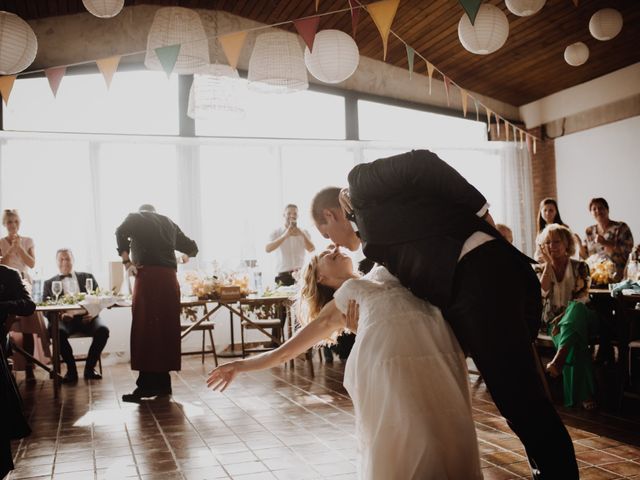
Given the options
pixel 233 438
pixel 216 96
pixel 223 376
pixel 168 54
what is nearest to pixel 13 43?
pixel 168 54

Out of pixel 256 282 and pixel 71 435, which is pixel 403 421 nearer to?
pixel 71 435

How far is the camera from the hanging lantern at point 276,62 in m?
5.07

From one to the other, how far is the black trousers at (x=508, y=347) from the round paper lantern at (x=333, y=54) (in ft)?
11.4

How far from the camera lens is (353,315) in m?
1.87

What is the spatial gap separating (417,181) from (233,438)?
8.16 ft

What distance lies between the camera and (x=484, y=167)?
1007 centimetres

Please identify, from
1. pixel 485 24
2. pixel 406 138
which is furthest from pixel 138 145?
pixel 485 24

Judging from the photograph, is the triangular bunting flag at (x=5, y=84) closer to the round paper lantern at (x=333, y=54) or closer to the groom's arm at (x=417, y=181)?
the round paper lantern at (x=333, y=54)

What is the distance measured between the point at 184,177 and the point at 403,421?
7.08 metres

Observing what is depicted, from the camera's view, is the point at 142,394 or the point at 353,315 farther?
the point at 142,394

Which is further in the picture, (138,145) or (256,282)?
(138,145)

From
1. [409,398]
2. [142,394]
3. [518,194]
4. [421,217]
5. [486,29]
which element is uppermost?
[486,29]

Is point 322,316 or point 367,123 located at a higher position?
point 367,123

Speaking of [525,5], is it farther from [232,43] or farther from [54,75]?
[54,75]
